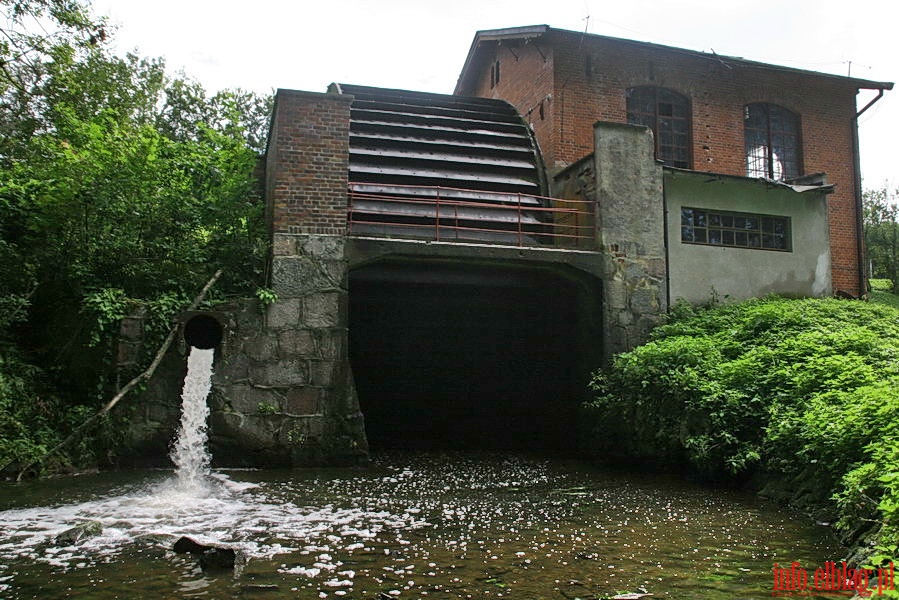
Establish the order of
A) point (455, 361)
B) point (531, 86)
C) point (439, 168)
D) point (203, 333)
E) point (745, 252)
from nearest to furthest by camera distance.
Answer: point (203, 333)
point (745, 252)
point (439, 168)
point (455, 361)
point (531, 86)

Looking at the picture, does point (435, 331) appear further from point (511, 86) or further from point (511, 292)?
point (511, 86)

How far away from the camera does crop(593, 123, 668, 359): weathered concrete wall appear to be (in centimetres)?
1130

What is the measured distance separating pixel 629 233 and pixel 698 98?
596 cm

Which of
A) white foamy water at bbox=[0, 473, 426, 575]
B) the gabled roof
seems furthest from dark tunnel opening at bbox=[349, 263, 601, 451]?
white foamy water at bbox=[0, 473, 426, 575]

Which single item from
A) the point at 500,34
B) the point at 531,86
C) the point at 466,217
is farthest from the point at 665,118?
the point at 466,217

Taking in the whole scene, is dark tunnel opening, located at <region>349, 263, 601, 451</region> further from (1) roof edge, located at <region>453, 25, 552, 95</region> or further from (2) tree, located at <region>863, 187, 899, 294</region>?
(2) tree, located at <region>863, 187, 899, 294</region>

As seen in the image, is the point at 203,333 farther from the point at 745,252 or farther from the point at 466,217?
the point at 745,252

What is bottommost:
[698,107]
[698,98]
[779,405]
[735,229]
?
[779,405]

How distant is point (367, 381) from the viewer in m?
13.6

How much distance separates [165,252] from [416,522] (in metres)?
6.09

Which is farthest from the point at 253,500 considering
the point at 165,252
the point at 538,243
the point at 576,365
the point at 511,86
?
the point at 511,86

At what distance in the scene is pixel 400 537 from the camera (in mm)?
5766

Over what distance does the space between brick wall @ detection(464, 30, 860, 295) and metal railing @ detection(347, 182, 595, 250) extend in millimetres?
2011

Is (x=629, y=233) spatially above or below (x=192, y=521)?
above
